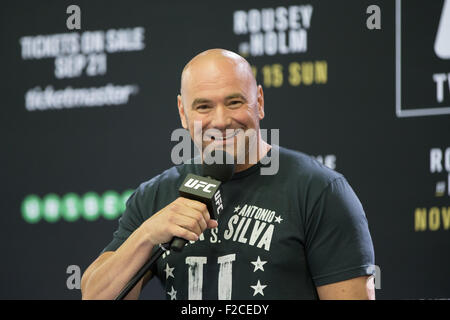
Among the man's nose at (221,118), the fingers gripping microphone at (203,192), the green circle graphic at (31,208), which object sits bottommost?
the green circle graphic at (31,208)

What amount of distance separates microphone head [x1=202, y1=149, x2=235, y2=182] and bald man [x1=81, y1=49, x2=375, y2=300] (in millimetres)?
53

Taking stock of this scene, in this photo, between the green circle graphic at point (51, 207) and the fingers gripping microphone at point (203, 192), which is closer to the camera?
the fingers gripping microphone at point (203, 192)

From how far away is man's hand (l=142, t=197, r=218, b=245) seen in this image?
1196 mm

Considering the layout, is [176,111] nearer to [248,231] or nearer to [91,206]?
[91,206]

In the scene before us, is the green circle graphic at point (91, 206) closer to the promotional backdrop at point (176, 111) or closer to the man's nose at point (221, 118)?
the promotional backdrop at point (176, 111)

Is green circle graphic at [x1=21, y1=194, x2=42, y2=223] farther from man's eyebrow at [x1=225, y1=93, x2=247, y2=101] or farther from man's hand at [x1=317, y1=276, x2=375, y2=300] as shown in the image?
man's hand at [x1=317, y1=276, x2=375, y2=300]

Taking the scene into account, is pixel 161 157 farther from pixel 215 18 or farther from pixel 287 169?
pixel 287 169

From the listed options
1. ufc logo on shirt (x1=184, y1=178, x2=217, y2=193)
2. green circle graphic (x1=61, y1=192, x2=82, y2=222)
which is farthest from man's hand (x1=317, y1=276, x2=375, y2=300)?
green circle graphic (x1=61, y1=192, x2=82, y2=222)

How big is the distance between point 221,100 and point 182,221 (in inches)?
14.0

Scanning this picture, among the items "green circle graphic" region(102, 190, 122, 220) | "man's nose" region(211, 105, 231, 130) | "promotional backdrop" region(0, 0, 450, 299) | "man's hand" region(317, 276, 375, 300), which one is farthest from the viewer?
"green circle graphic" region(102, 190, 122, 220)

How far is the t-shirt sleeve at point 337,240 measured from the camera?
1348 millimetres

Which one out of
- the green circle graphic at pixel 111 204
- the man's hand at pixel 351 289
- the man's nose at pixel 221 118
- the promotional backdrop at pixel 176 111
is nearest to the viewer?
the man's hand at pixel 351 289

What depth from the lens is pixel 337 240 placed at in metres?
1.37

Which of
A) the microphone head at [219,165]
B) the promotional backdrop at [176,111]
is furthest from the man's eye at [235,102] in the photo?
the promotional backdrop at [176,111]
